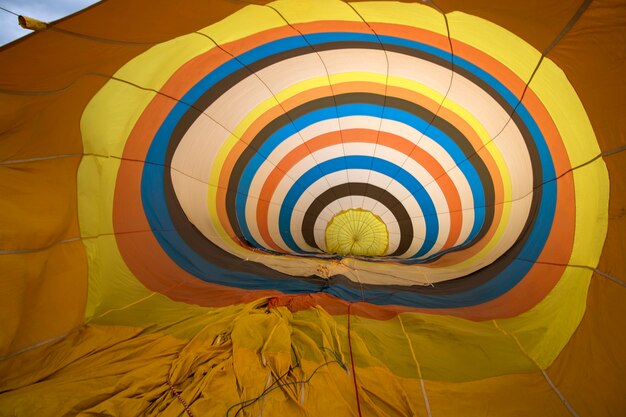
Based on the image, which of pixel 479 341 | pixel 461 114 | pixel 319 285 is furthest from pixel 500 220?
pixel 319 285

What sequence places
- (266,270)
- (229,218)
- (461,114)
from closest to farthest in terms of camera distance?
1. (461,114)
2. (266,270)
3. (229,218)

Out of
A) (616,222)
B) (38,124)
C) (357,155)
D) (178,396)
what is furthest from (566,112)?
(38,124)

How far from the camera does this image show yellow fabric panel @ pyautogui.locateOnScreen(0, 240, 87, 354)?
5.60 feet

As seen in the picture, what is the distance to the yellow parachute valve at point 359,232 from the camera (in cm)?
473

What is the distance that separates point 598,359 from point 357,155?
125 inches

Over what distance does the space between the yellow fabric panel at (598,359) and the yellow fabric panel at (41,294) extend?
2974 mm

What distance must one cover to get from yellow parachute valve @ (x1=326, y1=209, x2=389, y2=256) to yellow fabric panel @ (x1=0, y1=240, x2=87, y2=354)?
10.8 ft

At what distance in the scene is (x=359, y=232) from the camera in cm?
480

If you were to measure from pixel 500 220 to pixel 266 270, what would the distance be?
269 cm

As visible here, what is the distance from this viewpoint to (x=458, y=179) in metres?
3.81

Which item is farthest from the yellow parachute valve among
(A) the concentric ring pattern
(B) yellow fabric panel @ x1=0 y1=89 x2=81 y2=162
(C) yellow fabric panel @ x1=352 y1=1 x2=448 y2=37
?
(B) yellow fabric panel @ x1=0 y1=89 x2=81 y2=162

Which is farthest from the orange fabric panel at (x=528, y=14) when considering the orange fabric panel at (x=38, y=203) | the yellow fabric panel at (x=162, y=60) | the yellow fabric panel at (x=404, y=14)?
the orange fabric panel at (x=38, y=203)

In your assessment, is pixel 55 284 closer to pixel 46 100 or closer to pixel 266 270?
pixel 46 100

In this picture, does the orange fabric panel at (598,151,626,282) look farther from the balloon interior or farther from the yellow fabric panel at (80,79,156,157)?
the yellow fabric panel at (80,79,156,157)
